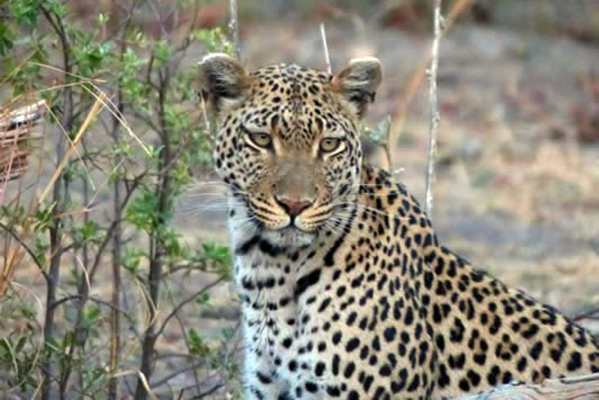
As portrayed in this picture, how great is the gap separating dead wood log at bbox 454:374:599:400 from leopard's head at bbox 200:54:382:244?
1.10 m

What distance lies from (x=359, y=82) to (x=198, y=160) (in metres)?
1.55

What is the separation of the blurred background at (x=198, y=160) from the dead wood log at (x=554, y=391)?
1.61 meters

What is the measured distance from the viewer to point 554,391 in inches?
256

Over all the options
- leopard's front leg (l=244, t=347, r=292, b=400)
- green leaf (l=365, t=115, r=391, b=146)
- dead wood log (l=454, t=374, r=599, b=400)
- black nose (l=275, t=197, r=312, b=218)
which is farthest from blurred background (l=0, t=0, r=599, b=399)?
dead wood log (l=454, t=374, r=599, b=400)

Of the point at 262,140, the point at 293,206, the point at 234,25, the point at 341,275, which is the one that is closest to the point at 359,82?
the point at 262,140

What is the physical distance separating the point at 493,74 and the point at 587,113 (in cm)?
184

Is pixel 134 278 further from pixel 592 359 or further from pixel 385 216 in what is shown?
pixel 592 359

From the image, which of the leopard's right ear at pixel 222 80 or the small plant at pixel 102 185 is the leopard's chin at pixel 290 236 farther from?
the small plant at pixel 102 185

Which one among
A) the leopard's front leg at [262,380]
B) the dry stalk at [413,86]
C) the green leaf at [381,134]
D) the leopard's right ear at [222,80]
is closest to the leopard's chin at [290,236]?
the leopard's front leg at [262,380]

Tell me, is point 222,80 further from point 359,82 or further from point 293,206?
point 293,206

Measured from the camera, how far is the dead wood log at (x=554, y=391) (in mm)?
6461

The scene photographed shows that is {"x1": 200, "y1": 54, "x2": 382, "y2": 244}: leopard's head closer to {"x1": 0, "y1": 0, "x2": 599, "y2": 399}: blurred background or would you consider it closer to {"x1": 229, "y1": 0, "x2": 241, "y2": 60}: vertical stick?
{"x1": 0, "y1": 0, "x2": 599, "y2": 399}: blurred background

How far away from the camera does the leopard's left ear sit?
7363mm

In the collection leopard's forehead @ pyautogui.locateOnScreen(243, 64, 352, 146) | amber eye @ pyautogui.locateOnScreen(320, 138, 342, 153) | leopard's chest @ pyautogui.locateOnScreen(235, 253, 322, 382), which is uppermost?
leopard's forehead @ pyautogui.locateOnScreen(243, 64, 352, 146)
